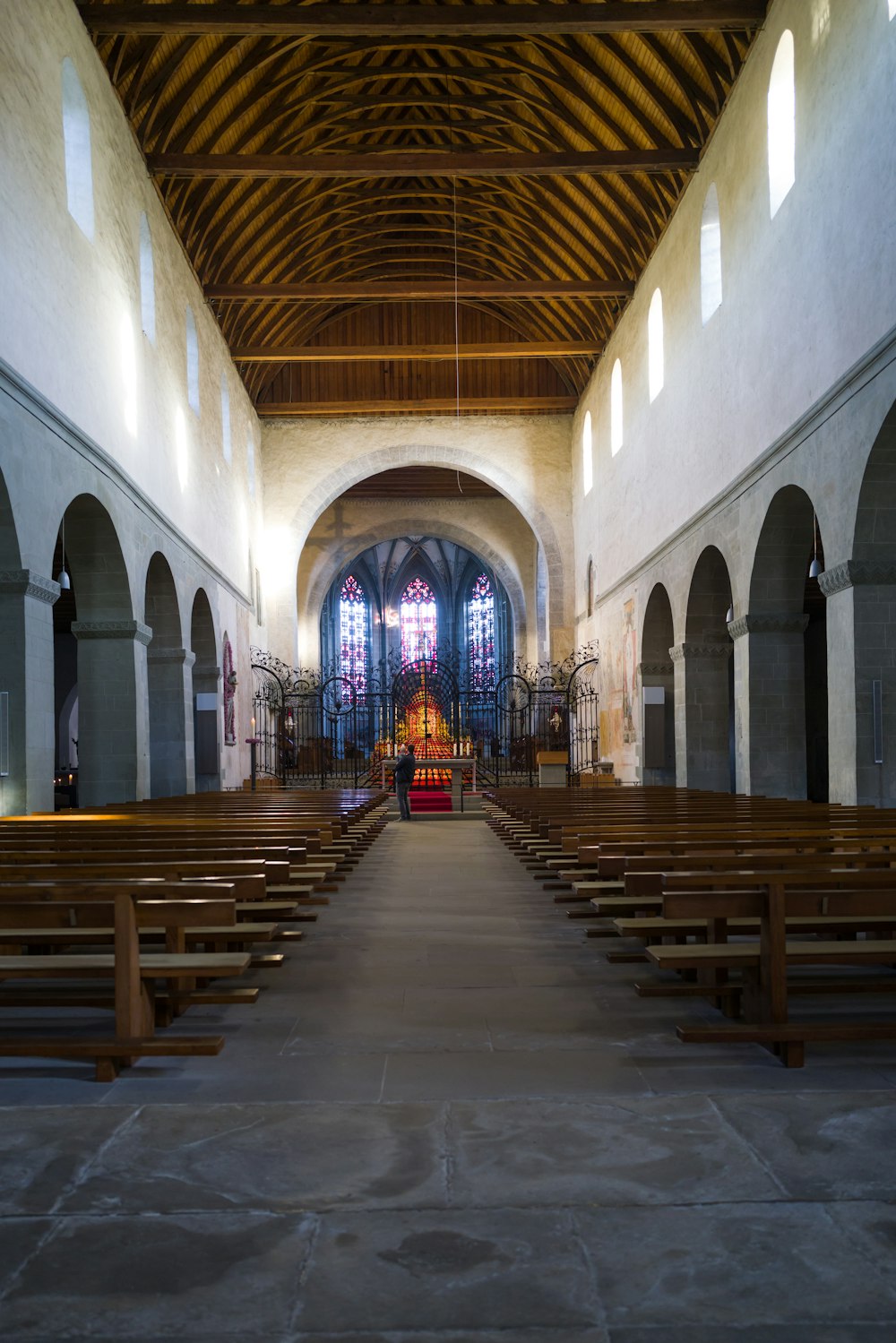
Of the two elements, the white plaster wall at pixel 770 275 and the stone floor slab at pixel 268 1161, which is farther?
the white plaster wall at pixel 770 275

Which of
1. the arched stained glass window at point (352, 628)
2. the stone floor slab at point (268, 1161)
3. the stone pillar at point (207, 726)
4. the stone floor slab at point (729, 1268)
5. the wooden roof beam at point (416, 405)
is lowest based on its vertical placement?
the stone floor slab at point (729, 1268)

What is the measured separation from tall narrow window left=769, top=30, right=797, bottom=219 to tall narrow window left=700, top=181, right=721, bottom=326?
220 cm

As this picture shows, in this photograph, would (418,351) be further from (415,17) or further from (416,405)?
(415,17)

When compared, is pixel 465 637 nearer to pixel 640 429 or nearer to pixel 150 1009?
pixel 640 429

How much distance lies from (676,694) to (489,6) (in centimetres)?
892

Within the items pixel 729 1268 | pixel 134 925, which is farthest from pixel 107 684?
pixel 729 1268

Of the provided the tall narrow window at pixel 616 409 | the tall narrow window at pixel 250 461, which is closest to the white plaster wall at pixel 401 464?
the tall narrow window at pixel 250 461

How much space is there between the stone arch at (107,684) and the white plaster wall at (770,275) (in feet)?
24.3

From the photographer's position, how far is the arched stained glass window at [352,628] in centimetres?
4103

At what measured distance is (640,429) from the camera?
19109mm

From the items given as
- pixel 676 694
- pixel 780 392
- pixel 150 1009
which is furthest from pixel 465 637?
pixel 150 1009

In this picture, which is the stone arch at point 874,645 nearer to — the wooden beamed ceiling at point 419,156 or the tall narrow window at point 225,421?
the wooden beamed ceiling at point 419,156

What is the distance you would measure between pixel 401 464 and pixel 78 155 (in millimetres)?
14408

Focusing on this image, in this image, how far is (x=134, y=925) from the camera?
12.9ft
